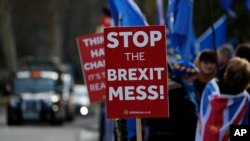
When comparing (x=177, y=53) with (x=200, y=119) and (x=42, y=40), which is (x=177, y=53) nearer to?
(x=200, y=119)

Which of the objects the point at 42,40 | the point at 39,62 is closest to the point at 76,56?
the point at 42,40

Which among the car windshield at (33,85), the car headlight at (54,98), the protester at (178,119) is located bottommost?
the protester at (178,119)

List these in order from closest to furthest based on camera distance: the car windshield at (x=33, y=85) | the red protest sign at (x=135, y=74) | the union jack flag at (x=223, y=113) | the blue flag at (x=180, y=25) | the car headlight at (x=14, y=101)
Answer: the red protest sign at (x=135, y=74)
the union jack flag at (x=223, y=113)
the blue flag at (x=180, y=25)
the car headlight at (x=14, y=101)
the car windshield at (x=33, y=85)

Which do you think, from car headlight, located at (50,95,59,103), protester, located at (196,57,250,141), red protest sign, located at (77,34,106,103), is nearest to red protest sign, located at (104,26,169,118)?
protester, located at (196,57,250,141)

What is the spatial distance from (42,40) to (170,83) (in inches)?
2750

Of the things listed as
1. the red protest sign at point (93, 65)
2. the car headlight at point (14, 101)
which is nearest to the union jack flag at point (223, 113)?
the red protest sign at point (93, 65)

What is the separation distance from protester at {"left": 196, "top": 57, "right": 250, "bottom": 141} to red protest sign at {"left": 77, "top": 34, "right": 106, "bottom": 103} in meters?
3.29

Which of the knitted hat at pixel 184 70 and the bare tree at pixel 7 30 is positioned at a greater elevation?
the bare tree at pixel 7 30

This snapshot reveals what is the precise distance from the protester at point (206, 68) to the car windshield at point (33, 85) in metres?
24.4

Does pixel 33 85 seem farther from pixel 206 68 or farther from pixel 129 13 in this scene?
pixel 206 68

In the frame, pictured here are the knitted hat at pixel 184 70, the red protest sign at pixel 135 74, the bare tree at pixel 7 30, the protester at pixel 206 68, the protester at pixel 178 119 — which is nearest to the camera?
the red protest sign at pixel 135 74

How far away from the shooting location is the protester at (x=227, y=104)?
Result: 9039mm

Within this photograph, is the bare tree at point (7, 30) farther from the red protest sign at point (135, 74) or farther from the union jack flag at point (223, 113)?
the red protest sign at point (135, 74)

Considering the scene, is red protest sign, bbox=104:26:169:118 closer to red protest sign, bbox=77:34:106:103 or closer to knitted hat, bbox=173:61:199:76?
knitted hat, bbox=173:61:199:76
